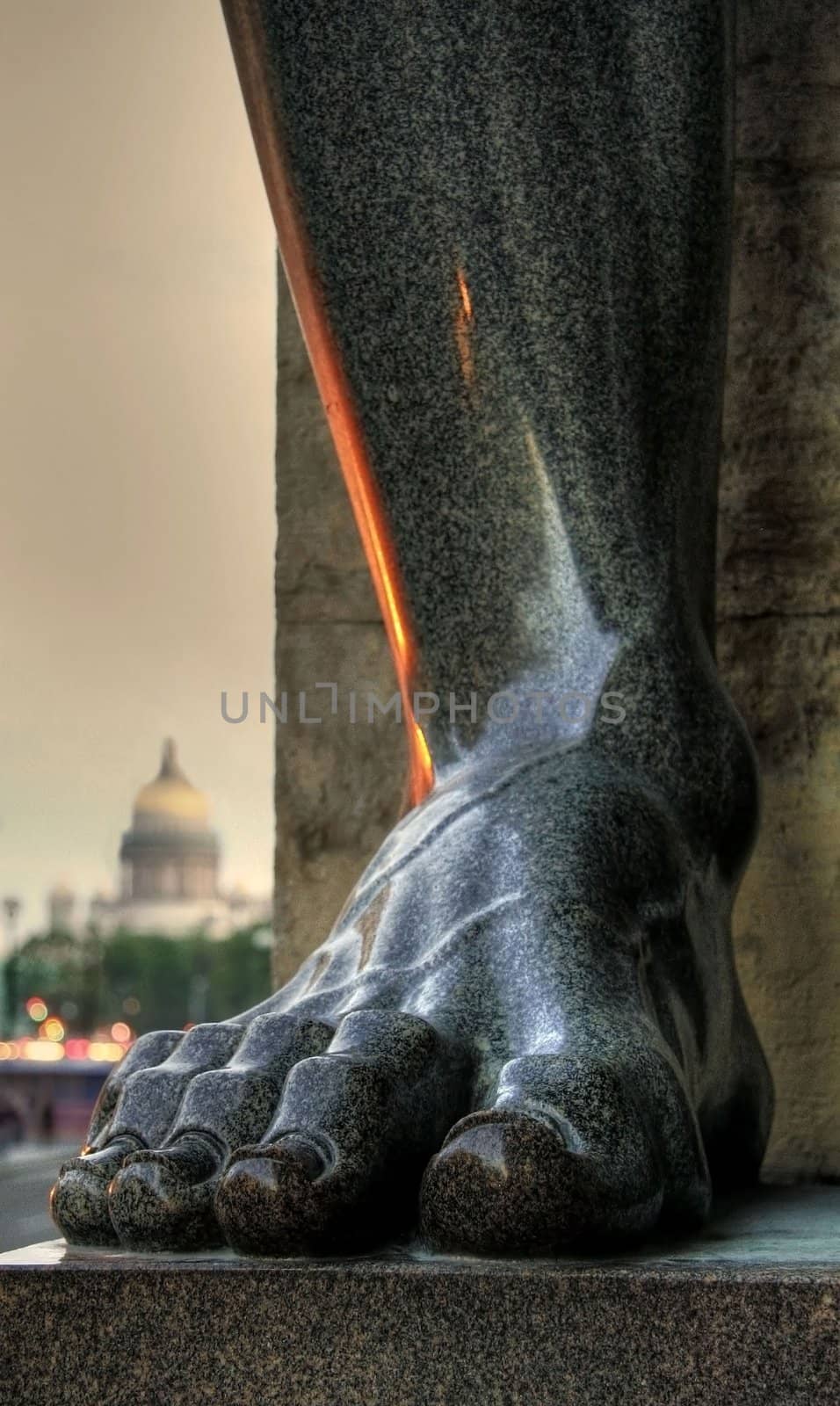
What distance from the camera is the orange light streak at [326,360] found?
193cm

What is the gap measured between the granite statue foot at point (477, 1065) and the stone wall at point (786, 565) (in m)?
0.55

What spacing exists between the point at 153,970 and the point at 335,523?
239 feet

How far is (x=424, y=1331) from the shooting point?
1113 mm

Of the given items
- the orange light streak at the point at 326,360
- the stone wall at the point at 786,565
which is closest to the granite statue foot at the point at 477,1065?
the orange light streak at the point at 326,360

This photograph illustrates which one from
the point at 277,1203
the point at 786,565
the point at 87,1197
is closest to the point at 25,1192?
the point at 786,565

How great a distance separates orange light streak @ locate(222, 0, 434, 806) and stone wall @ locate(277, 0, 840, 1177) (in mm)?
627

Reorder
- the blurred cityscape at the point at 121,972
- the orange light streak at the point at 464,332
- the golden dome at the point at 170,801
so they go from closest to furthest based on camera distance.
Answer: the orange light streak at the point at 464,332 < the blurred cityscape at the point at 121,972 < the golden dome at the point at 170,801

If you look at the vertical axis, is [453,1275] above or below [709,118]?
below

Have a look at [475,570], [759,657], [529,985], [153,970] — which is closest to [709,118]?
[475,570]

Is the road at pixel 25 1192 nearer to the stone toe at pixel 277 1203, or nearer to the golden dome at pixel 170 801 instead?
the stone toe at pixel 277 1203

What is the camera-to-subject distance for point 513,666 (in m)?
1.81

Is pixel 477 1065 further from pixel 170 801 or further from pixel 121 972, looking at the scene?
pixel 170 801

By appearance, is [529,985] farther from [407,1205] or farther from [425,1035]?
[407,1205]

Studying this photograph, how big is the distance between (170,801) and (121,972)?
50.6 ft
